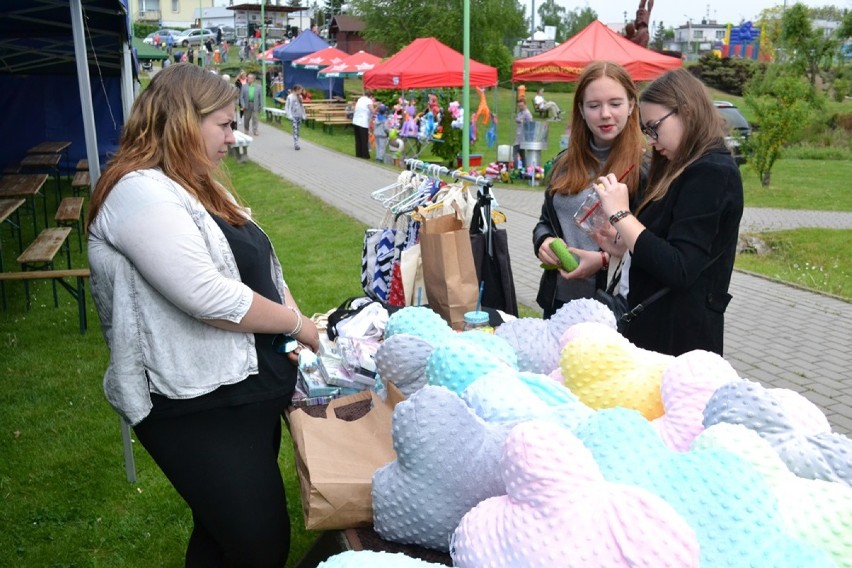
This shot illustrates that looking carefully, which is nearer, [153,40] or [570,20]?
[153,40]

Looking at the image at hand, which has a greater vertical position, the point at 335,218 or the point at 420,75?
the point at 420,75

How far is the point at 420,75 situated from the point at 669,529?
56.8ft

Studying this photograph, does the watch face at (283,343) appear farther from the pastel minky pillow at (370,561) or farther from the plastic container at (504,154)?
the plastic container at (504,154)

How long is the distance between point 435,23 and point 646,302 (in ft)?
122

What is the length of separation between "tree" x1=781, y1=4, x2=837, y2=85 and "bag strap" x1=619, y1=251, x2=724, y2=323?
24.5 meters

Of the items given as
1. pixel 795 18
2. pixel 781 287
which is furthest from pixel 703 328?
pixel 795 18

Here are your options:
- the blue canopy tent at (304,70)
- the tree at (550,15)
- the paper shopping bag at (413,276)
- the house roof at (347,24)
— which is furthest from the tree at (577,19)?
the paper shopping bag at (413,276)

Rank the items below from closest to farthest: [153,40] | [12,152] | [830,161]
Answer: [12,152] < [830,161] < [153,40]

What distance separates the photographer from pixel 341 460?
1.95 meters

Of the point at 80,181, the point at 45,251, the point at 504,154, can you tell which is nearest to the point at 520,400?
the point at 45,251

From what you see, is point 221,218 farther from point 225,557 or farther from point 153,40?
point 153,40

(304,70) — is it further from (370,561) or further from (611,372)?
(370,561)

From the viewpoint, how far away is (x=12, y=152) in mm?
13438

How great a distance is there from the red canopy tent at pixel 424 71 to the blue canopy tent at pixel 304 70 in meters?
16.8
